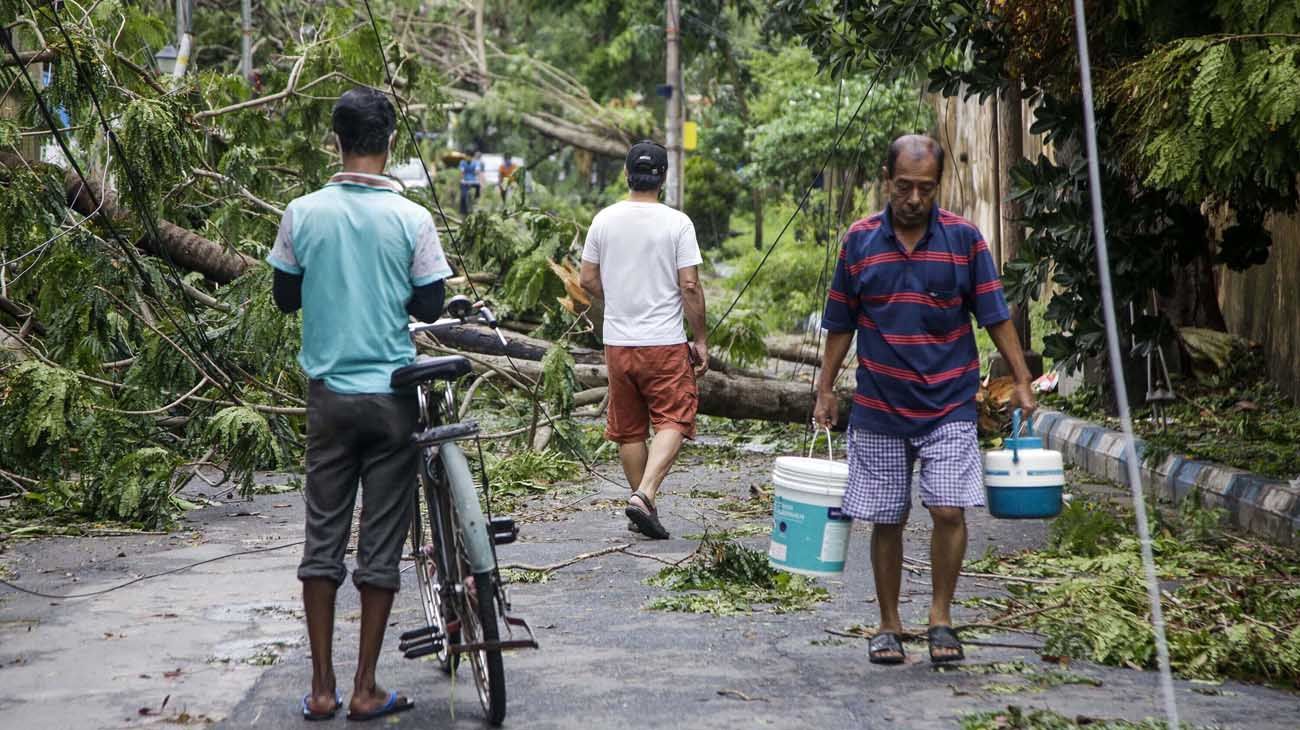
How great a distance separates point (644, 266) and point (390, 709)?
3797mm

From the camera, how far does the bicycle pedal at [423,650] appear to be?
4846 millimetres

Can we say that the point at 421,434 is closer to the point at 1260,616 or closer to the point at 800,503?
the point at 800,503

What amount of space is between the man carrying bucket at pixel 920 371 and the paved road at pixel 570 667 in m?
0.36

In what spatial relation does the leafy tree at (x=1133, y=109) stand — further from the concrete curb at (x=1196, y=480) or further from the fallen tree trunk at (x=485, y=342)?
the fallen tree trunk at (x=485, y=342)

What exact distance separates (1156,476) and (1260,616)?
3849 mm

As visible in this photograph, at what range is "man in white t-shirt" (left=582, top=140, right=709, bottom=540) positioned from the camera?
8125mm

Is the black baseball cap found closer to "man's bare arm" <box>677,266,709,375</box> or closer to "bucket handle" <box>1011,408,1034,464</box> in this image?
"man's bare arm" <box>677,266,709,375</box>

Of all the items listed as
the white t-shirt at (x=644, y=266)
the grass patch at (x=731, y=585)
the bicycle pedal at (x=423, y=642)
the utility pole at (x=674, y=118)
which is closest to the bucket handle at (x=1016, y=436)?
the grass patch at (x=731, y=585)

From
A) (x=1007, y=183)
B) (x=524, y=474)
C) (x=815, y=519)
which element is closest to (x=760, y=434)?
(x=1007, y=183)

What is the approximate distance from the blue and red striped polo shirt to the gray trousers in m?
1.63

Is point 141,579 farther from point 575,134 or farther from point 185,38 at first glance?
point 575,134

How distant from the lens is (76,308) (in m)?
9.23

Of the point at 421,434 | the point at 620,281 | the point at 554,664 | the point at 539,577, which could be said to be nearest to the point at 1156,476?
the point at 620,281

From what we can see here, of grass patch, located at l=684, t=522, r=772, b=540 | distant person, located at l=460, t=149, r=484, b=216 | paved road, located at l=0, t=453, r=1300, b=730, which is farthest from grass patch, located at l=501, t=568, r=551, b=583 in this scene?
distant person, located at l=460, t=149, r=484, b=216
